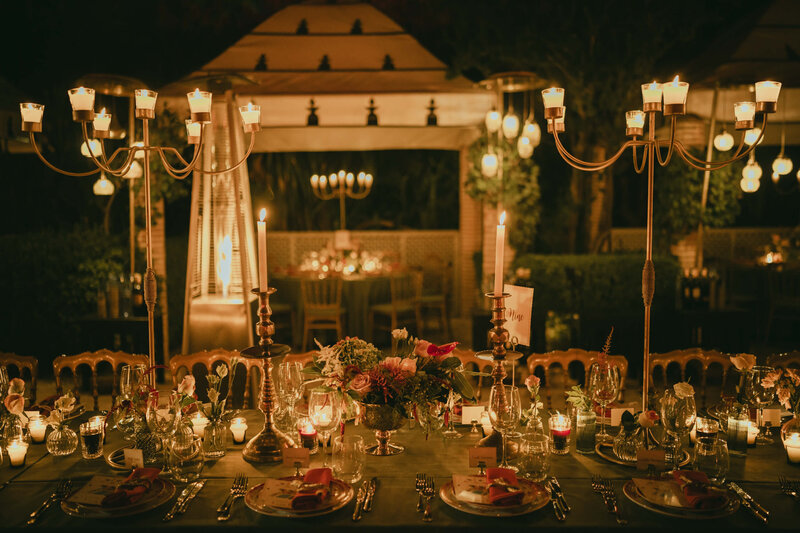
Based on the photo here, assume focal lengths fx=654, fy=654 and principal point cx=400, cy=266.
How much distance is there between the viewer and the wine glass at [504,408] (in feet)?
7.02

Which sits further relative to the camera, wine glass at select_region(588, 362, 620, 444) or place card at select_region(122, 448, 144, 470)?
wine glass at select_region(588, 362, 620, 444)

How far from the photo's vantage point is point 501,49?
6.27 m

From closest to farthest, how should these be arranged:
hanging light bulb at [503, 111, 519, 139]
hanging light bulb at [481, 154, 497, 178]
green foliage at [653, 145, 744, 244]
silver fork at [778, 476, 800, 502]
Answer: silver fork at [778, 476, 800, 502]
hanging light bulb at [503, 111, 519, 139]
hanging light bulb at [481, 154, 497, 178]
green foliage at [653, 145, 744, 244]

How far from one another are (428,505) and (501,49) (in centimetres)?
527

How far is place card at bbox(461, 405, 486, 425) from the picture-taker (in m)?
2.51

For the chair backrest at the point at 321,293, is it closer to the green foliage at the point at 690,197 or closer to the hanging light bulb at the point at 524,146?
the hanging light bulb at the point at 524,146

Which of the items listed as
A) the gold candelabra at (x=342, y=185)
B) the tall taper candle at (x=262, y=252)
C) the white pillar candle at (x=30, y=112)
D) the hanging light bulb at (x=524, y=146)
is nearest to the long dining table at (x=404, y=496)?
the tall taper candle at (x=262, y=252)

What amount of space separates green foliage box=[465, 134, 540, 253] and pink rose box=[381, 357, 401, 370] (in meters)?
3.81

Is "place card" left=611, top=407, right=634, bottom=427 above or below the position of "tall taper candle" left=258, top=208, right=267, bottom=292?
below

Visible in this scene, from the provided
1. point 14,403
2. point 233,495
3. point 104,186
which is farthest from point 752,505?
point 104,186

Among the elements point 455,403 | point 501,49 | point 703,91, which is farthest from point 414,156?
point 455,403

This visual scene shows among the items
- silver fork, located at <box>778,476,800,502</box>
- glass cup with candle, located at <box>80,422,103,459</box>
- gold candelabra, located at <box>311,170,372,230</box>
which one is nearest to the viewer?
silver fork, located at <box>778,476,800,502</box>

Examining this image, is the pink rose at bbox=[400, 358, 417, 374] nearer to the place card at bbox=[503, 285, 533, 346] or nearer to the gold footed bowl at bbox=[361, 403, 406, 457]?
the gold footed bowl at bbox=[361, 403, 406, 457]

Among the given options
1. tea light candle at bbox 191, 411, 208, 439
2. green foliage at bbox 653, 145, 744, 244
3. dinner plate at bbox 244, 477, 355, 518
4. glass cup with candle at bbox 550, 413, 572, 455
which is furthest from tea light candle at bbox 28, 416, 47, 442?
green foliage at bbox 653, 145, 744, 244
